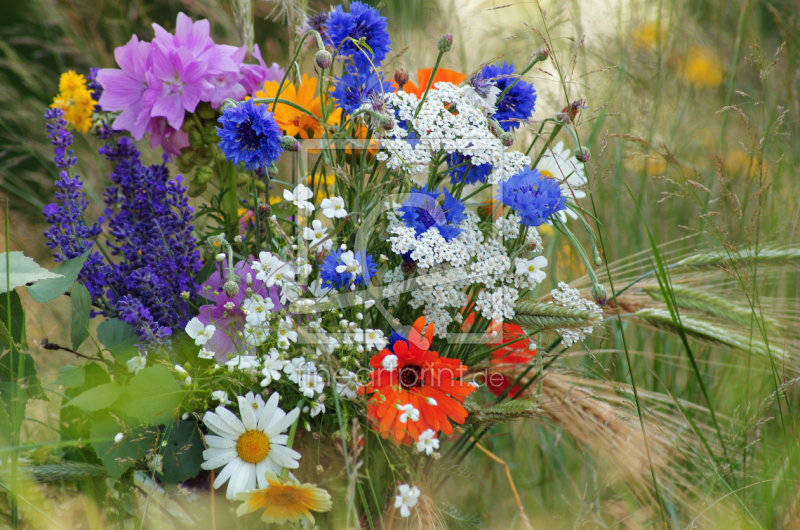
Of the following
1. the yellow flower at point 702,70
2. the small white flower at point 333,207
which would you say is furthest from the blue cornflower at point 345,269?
the yellow flower at point 702,70

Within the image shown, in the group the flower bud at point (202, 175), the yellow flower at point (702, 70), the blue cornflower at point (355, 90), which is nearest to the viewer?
the blue cornflower at point (355, 90)

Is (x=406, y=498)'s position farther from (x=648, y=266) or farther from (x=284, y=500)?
(x=648, y=266)

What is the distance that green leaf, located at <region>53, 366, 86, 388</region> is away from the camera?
587mm

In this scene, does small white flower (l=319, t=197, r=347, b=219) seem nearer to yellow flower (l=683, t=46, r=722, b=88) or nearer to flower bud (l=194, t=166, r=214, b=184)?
flower bud (l=194, t=166, r=214, b=184)

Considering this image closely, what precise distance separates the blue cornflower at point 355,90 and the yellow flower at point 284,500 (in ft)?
1.27

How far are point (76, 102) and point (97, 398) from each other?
45 centimetres

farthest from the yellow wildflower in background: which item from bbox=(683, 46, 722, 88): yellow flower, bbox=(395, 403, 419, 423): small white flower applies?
bbox=(683, 46, 722, 88): yellow flower

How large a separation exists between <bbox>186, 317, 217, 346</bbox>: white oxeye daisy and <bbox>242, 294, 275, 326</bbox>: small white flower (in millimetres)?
38

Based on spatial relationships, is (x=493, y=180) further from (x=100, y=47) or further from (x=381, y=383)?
(x=100, y=47)

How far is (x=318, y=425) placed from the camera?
59 centimetres

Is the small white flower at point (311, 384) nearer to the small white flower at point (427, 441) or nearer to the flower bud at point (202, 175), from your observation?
the small white flower at point (427, 441)

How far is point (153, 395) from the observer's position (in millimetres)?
553

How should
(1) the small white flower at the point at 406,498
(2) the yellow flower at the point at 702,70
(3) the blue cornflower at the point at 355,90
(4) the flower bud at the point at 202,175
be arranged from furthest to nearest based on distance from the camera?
1. (2) the yellow flower at the point at 702,70
2. (4) the flower bud at the point at 202,175
3. (3) the blue cornflower at the point at 355,90
4. (1) the small white flower at the point at 406,498

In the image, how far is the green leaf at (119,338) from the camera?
0.61 metres
